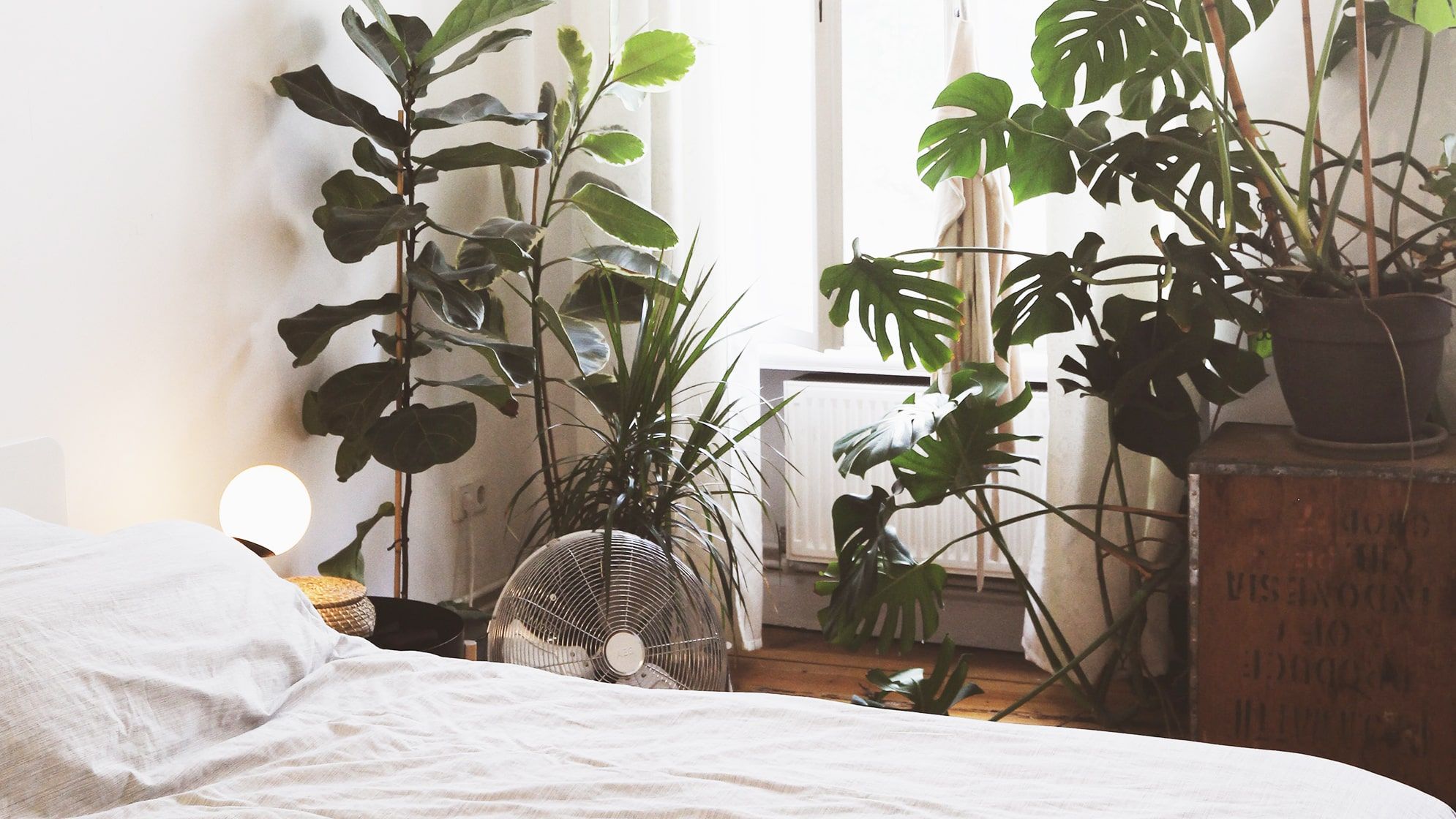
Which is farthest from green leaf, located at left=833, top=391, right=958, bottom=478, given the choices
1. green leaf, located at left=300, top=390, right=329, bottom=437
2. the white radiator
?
green leaf, located at left=300, top=390, right=329, bottom=437

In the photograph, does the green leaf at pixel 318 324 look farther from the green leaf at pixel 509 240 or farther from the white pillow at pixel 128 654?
the white pillow at pixel 128 654

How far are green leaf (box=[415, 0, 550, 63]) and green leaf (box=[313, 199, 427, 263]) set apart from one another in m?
0.33

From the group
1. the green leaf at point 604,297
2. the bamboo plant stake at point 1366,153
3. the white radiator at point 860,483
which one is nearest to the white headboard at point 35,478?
the green leaf at point 604,297

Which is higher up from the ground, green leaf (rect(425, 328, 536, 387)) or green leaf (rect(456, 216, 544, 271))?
green leaf (rect(456, 216, 544, 271))

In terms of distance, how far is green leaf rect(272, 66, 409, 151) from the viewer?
7.80 ft

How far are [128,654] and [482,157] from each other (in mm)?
1363

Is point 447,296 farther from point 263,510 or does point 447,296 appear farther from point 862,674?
point 862,674

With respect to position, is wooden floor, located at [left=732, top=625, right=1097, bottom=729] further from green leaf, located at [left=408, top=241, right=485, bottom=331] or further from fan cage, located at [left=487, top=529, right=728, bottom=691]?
green leaf, located at [left=408, top=241, right=485, bottom=331]

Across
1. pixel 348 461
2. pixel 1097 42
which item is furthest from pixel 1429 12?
pixel 348 461

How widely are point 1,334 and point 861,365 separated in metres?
2.12

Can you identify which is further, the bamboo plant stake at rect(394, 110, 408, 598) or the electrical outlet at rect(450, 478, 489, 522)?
the electrical outlet at rect(450, 478, 489, 522)

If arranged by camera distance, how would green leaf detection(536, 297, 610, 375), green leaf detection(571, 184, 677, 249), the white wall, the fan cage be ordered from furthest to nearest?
green leaf detection(571, 184, 677, 249), green leaf detection(536, 297, 610, 375), the fan cage, the white wall

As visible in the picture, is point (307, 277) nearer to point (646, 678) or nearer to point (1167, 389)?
point (646, 678)

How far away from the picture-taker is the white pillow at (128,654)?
1233 mm
